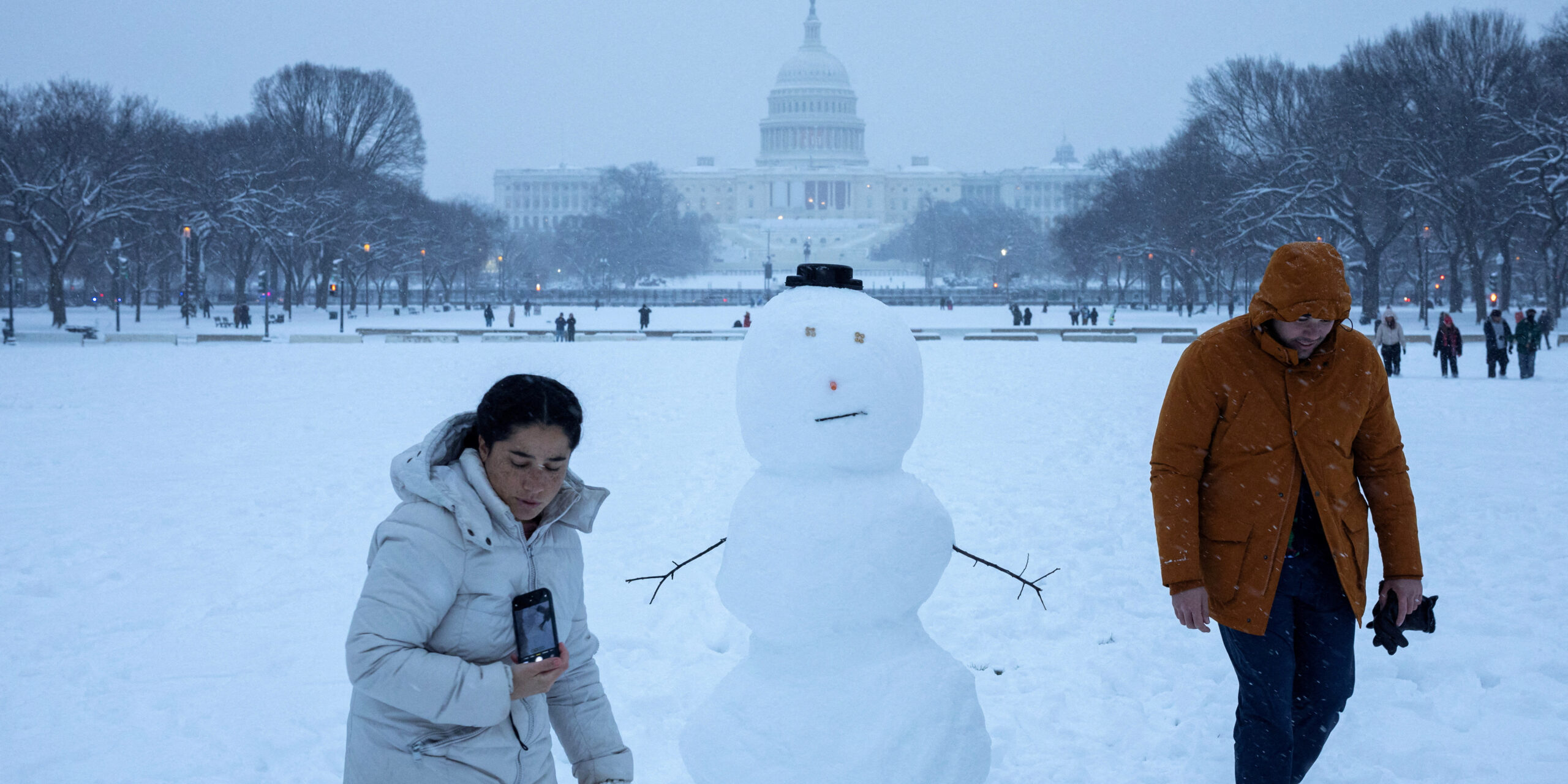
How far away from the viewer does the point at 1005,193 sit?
463ft

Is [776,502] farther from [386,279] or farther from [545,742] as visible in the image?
[386,279]

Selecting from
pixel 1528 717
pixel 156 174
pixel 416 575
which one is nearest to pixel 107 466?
pixel 416 575

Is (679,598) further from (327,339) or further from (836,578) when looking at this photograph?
(327,339)

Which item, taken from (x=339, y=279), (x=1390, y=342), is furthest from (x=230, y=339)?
(x=1390, y=342)

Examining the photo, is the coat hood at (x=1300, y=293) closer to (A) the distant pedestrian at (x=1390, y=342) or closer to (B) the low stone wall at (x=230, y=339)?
(A) the distant pedestrian at (x=1390, y=342)

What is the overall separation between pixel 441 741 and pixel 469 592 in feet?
1.15

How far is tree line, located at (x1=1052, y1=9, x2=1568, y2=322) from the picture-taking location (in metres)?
36.9

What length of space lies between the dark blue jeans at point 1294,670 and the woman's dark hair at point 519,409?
7.10ft

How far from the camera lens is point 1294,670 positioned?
3648 mm

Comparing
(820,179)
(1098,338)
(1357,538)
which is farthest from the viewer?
(820,179)

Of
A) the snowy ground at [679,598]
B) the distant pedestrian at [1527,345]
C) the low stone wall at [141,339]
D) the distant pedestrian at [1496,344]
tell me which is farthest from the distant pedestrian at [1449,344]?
the low stone wall at [141,339]

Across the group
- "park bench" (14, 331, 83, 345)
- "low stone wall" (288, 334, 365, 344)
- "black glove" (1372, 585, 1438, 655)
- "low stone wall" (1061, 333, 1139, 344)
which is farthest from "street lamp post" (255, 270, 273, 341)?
"black glove" (1372, 585, 1438, 655)

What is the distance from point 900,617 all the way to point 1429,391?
17.7 meters

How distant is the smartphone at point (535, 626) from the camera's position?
2.78 meters
